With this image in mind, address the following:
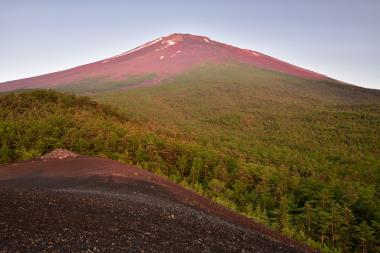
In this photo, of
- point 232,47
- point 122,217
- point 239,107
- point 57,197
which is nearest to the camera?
point 122,217

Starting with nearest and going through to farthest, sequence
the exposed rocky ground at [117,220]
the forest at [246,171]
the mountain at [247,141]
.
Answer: the exposed rocky ground at [117,220] → the forest at [246,171] → the mountain at [247,141]

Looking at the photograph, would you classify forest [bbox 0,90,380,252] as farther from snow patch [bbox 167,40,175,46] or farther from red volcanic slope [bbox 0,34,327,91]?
snow patch [bbox 167,40,175,46]

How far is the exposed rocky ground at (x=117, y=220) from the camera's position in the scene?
7.28 m

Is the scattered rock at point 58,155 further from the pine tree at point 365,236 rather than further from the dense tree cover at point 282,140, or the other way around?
the pine tree at point 365,236

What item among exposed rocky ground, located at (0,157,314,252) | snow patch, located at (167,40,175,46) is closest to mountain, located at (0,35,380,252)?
exposed rocky ground, located at (0,157,314,252)

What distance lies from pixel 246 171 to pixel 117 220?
52.9 feet

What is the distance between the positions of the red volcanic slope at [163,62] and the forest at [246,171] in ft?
234

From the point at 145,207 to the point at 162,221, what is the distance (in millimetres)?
1207

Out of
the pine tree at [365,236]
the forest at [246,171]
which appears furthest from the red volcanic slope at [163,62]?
the pine tree at [365,236]

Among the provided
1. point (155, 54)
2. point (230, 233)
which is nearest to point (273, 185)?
point (230, 233)

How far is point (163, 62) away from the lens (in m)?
117

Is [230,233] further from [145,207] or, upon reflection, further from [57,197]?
[57,197]

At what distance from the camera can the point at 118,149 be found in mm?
25547

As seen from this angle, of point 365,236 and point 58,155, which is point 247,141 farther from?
point 58,155
